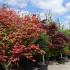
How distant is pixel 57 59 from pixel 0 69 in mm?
10373

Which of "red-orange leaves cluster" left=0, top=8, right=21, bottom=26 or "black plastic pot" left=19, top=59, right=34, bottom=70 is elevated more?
"red-orange leaves cluster" left=0, top=8, right=21, bottom=26

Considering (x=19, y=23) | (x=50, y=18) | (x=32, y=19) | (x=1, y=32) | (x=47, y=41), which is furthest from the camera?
(x=50, y=18)

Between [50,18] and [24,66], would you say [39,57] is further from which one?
[50,18]

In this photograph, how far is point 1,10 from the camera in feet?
40.1

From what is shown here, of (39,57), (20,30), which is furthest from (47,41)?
(20,30)

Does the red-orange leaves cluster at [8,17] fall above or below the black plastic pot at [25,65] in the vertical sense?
above

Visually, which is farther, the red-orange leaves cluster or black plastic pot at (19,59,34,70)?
black plastic pot at (19,59,34,70)

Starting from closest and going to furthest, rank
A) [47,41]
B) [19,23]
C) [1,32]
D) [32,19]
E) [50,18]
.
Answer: [1,32] < [19,23] < [32,19] < [47,41] < [50,18]

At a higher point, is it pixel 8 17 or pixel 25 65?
pixel 8 17

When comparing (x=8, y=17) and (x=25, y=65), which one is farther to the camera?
(x=25, y=65)

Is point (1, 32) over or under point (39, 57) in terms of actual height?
over

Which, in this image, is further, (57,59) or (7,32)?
(57,59)

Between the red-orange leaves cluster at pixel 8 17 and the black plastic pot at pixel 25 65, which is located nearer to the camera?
the red-orange leaves cluster at pixel 8 17

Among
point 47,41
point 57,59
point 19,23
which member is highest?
point 19,23
